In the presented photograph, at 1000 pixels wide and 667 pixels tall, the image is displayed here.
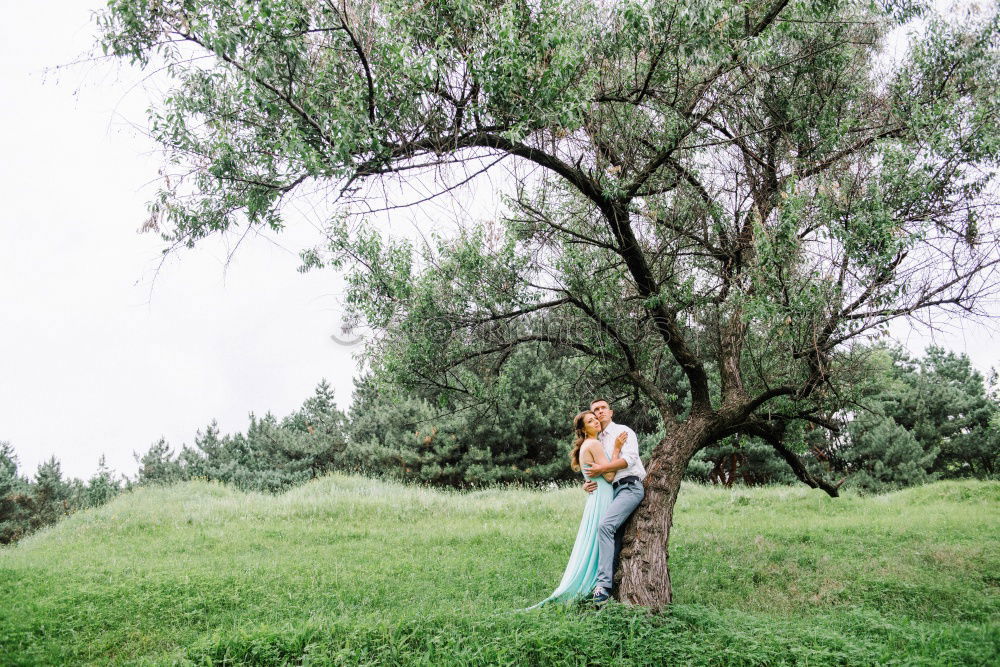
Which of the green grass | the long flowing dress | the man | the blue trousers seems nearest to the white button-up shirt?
the man

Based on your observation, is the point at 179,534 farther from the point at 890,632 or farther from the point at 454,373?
the point at 890,632

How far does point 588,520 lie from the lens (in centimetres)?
797

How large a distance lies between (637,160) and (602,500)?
13.8 feet

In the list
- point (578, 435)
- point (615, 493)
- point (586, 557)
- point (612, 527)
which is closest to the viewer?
point (612, 527)

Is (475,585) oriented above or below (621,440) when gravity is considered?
below

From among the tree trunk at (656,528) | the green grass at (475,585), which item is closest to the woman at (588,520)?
the tree trunk at (656,528)

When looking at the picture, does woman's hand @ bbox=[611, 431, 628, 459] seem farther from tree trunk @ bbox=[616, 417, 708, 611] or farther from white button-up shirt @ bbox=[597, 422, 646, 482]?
tree trunk @ bbox=[616, 417, 708, 611]

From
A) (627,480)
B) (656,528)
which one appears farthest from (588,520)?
(656,528)

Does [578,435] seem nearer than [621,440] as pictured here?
No

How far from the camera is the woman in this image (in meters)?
7.65

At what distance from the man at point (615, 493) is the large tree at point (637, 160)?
0.85ft

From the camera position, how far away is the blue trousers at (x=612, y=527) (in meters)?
7.51

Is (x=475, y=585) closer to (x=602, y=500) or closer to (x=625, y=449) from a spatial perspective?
(x=602, y=500)

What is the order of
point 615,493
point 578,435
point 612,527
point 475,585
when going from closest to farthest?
point 612,527
point 615,493
point 578,435
point 475,585
